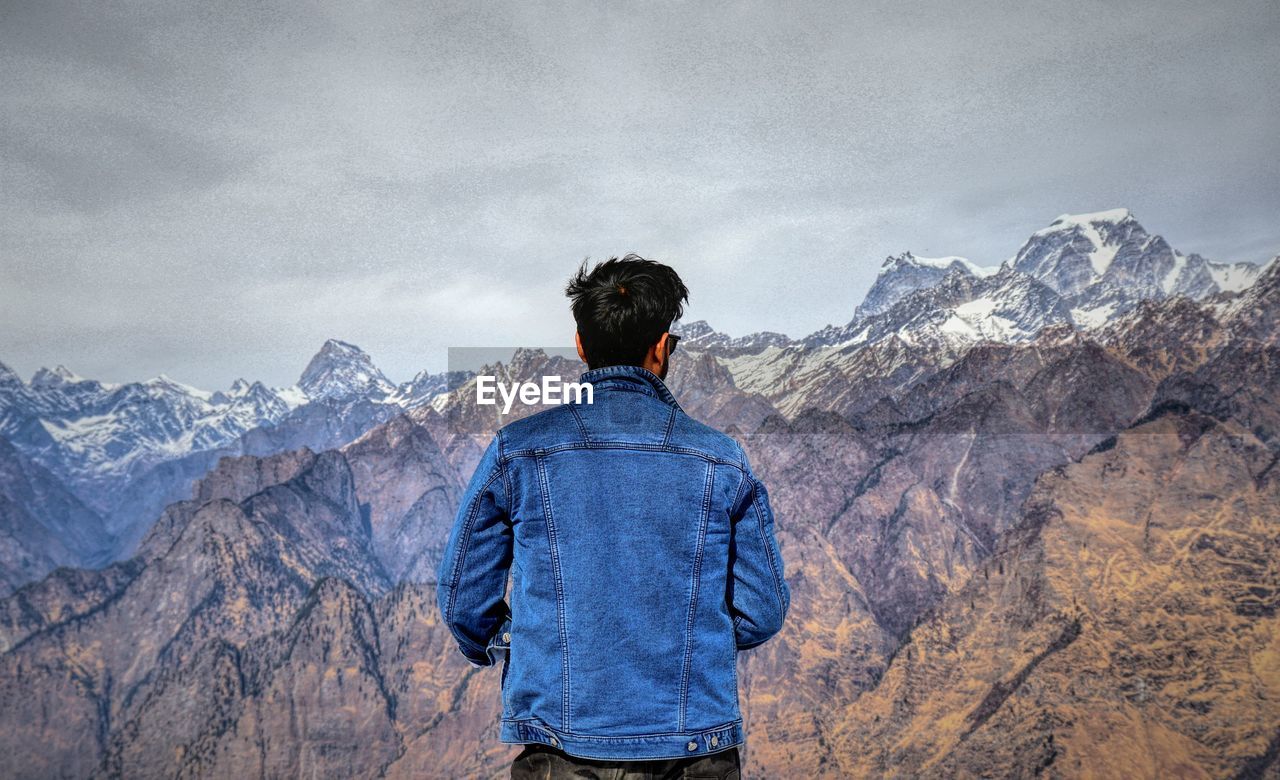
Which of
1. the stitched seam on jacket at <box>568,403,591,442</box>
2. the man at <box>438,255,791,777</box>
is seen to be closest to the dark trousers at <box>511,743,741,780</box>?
the man at <box>438,255,791,777</box>

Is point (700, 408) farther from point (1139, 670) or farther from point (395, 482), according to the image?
point (395, 482)

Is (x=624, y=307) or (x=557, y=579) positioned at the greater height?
(x=624, y=307)

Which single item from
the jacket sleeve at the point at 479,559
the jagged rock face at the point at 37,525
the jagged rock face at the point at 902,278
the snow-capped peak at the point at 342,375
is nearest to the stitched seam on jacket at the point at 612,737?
the jacket sleeve at the point at 479,559

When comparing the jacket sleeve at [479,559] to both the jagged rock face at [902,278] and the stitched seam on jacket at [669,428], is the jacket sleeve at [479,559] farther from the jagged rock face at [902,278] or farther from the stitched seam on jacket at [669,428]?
the jagged rock face at [902,278]

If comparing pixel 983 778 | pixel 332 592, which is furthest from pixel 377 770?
pixel 983 778

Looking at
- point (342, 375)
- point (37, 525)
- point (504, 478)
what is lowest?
point (504, 478)

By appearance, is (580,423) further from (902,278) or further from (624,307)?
(902,278)

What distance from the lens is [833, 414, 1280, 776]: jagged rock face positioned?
1998 cm

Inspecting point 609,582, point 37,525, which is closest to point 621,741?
point 609,582

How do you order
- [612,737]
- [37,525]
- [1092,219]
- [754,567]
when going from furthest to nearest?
[37,525] < [1092,219] < [754,567] < [612,737]

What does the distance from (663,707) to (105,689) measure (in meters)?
47.0

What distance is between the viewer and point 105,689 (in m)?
41.0

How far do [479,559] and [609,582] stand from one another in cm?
24

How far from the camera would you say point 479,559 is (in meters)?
1.74
